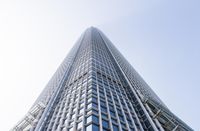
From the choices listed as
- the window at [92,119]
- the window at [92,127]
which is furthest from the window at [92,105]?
the window at [92,127]

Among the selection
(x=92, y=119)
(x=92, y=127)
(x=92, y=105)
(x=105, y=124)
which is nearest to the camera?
(x=92, y=127)

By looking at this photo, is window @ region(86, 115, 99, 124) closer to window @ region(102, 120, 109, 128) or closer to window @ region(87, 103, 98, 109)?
window @ region(102, 120, 109, 128)

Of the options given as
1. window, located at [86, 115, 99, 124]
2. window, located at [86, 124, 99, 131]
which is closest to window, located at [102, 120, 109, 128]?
window, located at [86, 115, 99, 124]

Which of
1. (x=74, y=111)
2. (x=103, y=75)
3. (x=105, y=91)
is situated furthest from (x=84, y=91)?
(x=103, y=75)

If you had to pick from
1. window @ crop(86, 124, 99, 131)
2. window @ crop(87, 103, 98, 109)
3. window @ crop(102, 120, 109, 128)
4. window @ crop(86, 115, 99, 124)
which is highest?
window @ crop(87, 103, 98, 109)

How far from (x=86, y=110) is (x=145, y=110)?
15655 mm

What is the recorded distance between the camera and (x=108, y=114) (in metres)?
34.6

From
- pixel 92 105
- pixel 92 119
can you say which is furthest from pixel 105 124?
Answer: pixel 92 105

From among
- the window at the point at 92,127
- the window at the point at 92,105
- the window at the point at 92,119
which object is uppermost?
the window at the point at 92,105

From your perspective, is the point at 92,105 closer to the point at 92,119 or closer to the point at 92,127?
the point at 92,119

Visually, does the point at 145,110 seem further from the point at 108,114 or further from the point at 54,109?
the point at 54,109

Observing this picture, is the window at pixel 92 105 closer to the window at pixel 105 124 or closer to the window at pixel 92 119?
the window at pixel 92 119

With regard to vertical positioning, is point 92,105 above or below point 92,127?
above

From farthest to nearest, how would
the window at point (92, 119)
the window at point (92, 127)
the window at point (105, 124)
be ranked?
1. the window at point (105, 124)
2. the window at point (92, 119)
3. the window at point (92, 127)
